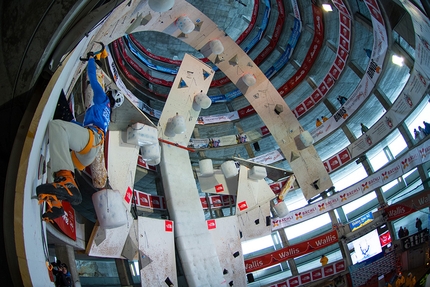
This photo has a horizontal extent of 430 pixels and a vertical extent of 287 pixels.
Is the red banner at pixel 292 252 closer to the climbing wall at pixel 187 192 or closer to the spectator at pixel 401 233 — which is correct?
the spectator at pixel 401 233

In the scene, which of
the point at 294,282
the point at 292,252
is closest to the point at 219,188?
the point at 292,252

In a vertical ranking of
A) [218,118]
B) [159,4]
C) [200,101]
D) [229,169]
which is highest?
[218,118]

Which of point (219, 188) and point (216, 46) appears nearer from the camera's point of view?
point (216, 46)

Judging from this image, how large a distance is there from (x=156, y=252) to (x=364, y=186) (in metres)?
9.35

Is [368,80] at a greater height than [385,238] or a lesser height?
greater

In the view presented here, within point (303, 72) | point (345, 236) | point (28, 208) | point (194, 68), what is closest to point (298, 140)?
point (194, 68)

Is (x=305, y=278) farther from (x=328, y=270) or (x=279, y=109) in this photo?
(x=279, y=109)

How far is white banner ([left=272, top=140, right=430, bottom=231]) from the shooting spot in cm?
1246

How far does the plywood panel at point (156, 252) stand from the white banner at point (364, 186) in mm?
8244

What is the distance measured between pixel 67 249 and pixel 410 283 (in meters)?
9.45

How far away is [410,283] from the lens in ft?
37.1

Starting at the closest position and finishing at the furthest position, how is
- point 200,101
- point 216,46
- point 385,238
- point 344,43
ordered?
point 200,101, point 216,46, point 385,238, point 344,43

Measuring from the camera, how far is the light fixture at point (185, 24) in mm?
10078

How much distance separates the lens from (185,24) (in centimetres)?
1008
